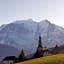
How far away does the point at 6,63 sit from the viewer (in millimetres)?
122438

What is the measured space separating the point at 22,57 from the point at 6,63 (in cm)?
2438

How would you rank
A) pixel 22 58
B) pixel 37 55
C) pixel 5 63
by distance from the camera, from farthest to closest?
pixel 5 63 → pixel 37 55 → pixel 22 58

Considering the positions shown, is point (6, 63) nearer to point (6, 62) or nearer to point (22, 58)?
point (6, 62)

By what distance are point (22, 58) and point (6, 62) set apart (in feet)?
88.6

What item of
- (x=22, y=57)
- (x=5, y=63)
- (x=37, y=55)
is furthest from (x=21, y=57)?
(x=5, y=63)

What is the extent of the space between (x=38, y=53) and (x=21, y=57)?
34.7 ft

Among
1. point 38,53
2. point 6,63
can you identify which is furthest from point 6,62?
point 38,53

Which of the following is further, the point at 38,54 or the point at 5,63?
the point at 5,63

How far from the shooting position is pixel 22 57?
10012 cm

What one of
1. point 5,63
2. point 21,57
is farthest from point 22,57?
point 5,63

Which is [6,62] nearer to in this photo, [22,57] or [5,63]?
[5,63]

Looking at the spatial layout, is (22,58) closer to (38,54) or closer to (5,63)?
(38,54)

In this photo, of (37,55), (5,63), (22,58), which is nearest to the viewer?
(22,58)

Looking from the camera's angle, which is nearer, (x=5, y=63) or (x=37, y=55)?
(x=37, y=55)
